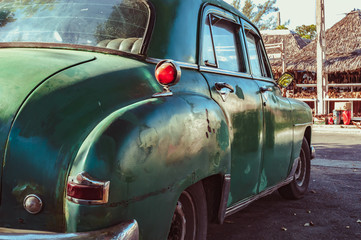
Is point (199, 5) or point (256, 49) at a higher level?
point (199, 5)

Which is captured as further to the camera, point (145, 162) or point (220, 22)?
point (220, 22)

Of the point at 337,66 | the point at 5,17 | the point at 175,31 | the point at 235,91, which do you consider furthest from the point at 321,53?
the point at 5,17

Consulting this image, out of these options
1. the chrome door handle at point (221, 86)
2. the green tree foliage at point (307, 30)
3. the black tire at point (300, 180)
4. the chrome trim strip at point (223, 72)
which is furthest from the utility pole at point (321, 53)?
the green tree foliage at point (307, 30)

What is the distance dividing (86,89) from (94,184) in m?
0.55

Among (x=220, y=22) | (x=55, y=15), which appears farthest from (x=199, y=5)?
(x=55, y=15)

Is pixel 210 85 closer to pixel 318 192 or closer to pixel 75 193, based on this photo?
pixel 75 193

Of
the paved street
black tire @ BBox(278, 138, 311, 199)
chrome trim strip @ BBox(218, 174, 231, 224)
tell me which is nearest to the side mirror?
black tire @ BBox(278, 138, 311, 199)

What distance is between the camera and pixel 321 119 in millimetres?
21047

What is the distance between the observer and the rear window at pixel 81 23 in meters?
3.05

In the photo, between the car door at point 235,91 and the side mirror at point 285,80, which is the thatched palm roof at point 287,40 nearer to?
the side mirror at point 285,80

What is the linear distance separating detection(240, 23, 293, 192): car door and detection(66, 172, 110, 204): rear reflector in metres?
2.26

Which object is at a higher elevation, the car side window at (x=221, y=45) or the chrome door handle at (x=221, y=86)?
the car side window at (x=221, y=45)

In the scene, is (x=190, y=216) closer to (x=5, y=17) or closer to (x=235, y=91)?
(x=235, y=91)

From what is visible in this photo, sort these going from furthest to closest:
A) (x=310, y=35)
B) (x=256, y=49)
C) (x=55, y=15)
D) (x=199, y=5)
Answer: (x=310, y=35) → (x=256, y=49) → (x=199, y=5) → (x=55, y=15)
